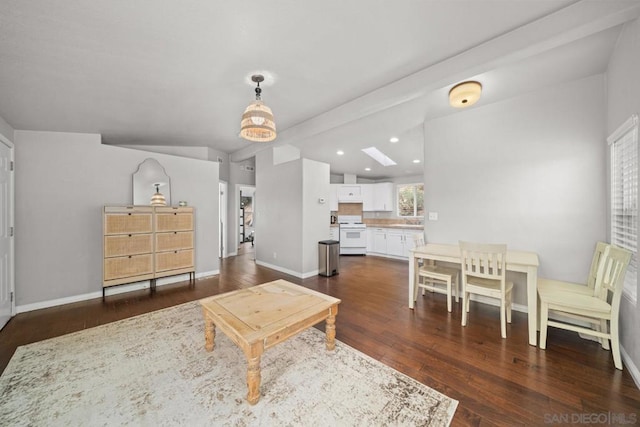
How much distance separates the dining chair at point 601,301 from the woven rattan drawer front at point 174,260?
4.90 meters

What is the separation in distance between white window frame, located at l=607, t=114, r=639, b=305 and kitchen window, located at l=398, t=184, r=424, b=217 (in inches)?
192

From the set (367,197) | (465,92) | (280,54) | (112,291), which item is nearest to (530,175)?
(465,92)

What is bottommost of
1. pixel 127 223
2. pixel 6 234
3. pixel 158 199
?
→ pixel 6 234

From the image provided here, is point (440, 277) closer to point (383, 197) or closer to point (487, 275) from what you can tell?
point (487, 275)

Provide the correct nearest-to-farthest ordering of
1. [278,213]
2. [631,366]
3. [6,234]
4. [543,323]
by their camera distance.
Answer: [631,366], [543,323], [6,234], [278,213]

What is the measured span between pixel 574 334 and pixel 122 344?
4.57m

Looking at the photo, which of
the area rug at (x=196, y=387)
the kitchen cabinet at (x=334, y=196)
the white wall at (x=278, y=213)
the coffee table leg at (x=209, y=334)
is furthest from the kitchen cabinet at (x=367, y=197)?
the coffee table leg at (x=209, y=334)

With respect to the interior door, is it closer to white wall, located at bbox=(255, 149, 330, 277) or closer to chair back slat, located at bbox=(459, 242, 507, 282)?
white wall, located at bbox=(255, 149, 330, 277)

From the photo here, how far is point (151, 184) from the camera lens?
4.11 metres

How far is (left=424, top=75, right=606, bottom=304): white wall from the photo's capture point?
2652 millimetres

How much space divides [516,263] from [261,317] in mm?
2585

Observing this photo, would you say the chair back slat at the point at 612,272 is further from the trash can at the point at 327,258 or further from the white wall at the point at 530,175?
the trash can at the point at 327,258

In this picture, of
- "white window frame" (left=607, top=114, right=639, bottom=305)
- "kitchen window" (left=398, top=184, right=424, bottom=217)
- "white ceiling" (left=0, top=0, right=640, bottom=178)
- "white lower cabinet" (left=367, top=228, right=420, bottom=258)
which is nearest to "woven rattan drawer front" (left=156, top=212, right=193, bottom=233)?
"white ceiling" (left=0, top=0, right=640, bottom=178)

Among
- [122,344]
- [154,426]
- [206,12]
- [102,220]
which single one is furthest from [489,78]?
[102,220]
